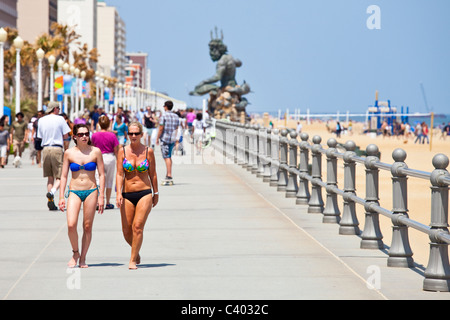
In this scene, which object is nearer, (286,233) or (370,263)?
(370,263)

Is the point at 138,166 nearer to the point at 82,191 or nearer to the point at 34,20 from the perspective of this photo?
the point at 82,191

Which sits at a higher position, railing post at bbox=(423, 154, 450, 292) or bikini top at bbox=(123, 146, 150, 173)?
bikini top at bbox=(123, 146, 150, 173)

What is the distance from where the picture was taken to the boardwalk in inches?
333

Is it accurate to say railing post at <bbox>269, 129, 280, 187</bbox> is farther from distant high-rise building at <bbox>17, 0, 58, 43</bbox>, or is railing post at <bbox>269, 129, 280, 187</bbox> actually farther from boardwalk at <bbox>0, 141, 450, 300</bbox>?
distant high-rise building at <bbox>17, 0, 58, 43</bbox>

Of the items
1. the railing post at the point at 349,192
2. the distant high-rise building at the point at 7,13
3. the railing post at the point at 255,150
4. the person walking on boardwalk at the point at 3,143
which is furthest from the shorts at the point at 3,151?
the distant high-rise building at the point at 7,13

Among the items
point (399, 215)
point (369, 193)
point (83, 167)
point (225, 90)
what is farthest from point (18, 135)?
point (225, 90)

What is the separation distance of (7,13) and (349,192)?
382 ft

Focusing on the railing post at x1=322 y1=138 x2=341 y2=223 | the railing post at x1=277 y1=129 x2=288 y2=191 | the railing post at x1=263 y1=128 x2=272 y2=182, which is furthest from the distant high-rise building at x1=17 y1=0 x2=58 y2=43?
the railing post at x1=322 y1=138 x2=341 y2=223

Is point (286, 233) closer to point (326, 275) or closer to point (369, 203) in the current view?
point (369, 203)

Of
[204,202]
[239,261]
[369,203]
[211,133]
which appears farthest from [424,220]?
[211,133]

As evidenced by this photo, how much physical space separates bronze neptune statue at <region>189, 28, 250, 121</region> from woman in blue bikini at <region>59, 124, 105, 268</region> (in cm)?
6341

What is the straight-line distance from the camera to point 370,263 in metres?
10.2
